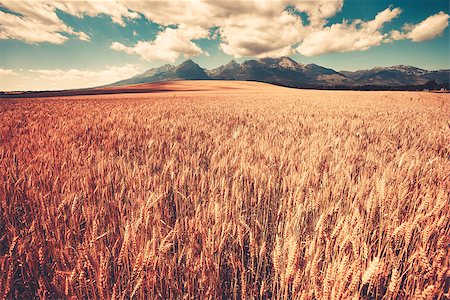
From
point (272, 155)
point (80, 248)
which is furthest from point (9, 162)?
point (272, 155)

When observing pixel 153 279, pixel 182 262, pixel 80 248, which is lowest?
pixel 182 262

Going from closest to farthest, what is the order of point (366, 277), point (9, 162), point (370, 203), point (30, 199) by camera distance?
point (366, 277) → point (370, 203) → point (30, 199) → point (9, 162)

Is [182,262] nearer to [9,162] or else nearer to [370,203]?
[370,203]

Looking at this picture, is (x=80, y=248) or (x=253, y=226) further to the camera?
(x=253, y=226)

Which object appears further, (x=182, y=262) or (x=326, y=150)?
(x=326, y=150)

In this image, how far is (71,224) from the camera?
146 cm

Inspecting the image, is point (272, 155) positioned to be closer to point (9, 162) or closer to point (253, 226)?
point (253, 226)

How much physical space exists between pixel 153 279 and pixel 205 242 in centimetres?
31

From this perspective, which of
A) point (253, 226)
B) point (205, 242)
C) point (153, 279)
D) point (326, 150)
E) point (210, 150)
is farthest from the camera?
point (210, 150)

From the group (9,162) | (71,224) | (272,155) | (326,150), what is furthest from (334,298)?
(9,162)

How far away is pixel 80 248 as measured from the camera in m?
1.08

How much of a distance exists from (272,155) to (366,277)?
6.38 feet

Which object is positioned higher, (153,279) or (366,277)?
(366,277)

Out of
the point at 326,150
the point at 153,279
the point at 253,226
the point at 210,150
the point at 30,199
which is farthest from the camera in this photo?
the point at 210,150
